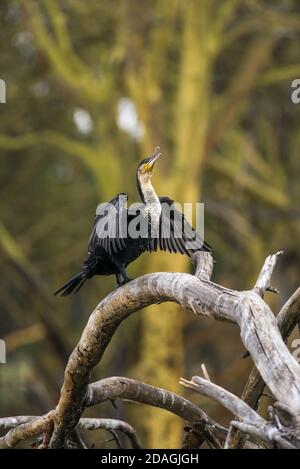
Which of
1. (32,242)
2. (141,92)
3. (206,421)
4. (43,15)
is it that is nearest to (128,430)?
(206,421)

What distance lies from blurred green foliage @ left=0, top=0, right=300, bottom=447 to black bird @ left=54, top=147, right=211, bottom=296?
28.7ft

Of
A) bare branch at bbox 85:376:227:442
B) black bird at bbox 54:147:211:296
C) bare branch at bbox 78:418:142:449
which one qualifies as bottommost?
bare branch at bbox 78:418:142:449

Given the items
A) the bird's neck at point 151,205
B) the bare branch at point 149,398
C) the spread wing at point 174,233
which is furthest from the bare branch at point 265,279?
the bare branch at point 149,398

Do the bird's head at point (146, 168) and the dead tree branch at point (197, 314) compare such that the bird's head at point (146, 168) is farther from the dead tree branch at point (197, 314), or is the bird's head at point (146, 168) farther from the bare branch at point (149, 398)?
the bare branch at point (149, 398)

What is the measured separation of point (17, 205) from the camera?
74.3 ft

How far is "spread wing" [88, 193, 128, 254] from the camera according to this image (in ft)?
20.5

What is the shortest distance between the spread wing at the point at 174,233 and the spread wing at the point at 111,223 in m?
0.31

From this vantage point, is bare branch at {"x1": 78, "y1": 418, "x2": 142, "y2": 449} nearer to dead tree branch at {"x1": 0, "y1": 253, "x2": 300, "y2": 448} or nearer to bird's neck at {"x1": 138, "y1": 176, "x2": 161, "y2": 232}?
dead tree branch at {"x1": 0, "y1": 253, "x2": 300, "y2": 448}

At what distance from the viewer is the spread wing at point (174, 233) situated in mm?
6390

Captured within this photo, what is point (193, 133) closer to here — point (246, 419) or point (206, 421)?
point (206, 421)

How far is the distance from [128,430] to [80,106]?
11.1m

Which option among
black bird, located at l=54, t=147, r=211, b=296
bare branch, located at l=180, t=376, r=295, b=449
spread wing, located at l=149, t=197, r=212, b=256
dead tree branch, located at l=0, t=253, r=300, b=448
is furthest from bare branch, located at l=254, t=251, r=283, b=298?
spread wing, located at l=149, t=197, r=212, b=256

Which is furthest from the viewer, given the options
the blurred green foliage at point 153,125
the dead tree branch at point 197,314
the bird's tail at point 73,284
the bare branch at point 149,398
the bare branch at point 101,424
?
the blurred green foliage at point 153,125

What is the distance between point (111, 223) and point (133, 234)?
237 mm
